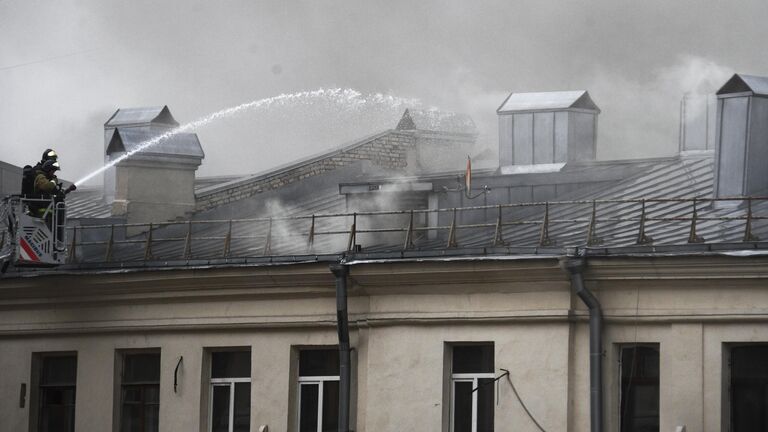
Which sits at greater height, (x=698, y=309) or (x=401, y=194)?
(x=401, y=194)

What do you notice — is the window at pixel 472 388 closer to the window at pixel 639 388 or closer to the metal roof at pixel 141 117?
the window at pixel 639 388

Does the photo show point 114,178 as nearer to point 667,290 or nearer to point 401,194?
point 401,194

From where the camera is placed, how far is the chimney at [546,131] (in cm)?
3127

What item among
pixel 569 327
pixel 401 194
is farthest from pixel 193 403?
pixel 569 327

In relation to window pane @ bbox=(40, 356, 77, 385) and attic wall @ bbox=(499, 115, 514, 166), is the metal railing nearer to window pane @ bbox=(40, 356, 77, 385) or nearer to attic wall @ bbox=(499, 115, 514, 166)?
window pane @ bbox=(40, 356, 77, 385)

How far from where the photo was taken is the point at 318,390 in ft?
88.0

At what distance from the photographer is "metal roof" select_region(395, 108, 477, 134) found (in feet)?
124

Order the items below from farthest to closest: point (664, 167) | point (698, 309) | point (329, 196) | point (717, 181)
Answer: point (329, 196) → point (664, 167) → point (717, 181) → point (698, 309)

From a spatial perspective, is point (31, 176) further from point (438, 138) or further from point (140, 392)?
point (438, 138)

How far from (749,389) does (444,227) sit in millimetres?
4831

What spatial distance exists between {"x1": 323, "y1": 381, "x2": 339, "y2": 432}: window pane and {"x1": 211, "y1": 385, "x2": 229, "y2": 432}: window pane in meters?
1.63

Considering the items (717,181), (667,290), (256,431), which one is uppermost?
(717,181)

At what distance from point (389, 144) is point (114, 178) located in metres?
5.35

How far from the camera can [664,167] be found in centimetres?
2831
